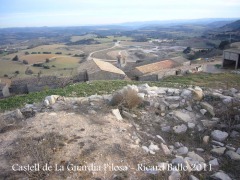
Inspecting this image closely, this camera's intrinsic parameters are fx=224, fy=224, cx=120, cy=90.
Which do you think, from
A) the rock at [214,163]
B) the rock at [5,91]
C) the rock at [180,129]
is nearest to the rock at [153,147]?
the rock at [180,129]

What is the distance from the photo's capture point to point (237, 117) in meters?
6.79

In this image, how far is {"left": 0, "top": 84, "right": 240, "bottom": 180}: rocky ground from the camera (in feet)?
15.1

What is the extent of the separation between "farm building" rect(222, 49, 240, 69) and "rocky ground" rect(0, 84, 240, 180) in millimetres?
17076

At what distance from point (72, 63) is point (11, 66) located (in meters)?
15.0

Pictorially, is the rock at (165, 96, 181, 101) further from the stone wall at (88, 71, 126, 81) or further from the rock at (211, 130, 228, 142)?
the stone wall at (88, 71, 126, 81)

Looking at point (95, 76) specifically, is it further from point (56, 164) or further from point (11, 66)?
point (11, 66)

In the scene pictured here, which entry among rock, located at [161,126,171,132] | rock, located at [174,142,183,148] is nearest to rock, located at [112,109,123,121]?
rock, located at [161,126,171,132]

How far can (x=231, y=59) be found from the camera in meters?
23.2

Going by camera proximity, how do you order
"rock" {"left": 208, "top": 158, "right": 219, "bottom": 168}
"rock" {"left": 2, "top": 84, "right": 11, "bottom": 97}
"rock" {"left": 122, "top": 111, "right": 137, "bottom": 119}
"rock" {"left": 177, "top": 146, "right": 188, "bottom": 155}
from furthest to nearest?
"rock" {"left": 2, "top": 84, "right": 11, "bottom": 97} → "rock" {"left": 122, "top": 111, "right": 137, "bottom": 119} → "rock" {"left": 177, "top": 146, "right": 188, "bottom": 155} → "rock" {"left": 208, "top": 158, "right": 219, "bottom": 168}

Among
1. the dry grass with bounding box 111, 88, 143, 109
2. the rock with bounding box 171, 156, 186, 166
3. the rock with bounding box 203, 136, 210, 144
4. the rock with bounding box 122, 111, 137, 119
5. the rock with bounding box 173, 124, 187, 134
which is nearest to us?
the rock with bounding box 171, 156, 186, 166

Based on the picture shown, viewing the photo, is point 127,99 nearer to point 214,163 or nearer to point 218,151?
point 218,151

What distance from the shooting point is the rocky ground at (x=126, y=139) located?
461cm

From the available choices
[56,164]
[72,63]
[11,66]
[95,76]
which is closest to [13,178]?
[56,164]

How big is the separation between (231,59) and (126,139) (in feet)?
70.3
